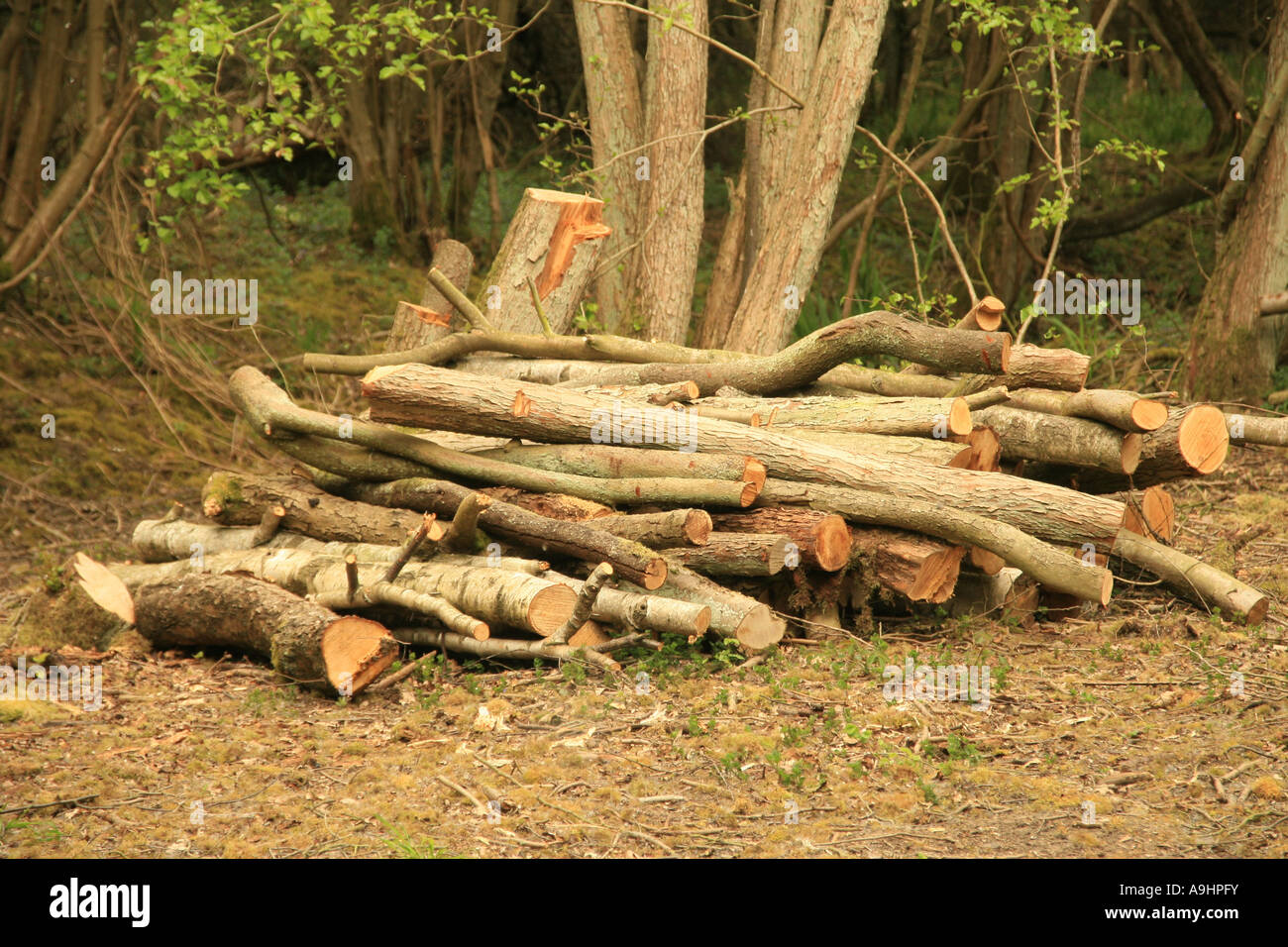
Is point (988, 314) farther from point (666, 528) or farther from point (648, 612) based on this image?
point (648, 612)

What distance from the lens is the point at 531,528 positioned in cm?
569

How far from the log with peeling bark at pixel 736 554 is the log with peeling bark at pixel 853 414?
0.84 metres

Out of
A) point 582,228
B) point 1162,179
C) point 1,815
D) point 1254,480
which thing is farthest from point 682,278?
point 1162,179

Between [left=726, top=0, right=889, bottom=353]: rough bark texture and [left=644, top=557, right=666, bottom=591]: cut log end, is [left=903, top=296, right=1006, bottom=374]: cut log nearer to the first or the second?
[left=644, top=557, right=666, bottom=591]: cut log end

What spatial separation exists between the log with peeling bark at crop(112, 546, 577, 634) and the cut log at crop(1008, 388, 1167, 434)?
262 cm

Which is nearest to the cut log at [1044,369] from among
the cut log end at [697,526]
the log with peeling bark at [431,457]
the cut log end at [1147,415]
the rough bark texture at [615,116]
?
the cut log end at [1147,415]

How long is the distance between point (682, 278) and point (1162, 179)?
7.50 metres

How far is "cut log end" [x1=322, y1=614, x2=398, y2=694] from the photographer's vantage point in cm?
510

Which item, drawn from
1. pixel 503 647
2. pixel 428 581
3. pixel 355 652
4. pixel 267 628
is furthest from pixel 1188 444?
pixel 267 628

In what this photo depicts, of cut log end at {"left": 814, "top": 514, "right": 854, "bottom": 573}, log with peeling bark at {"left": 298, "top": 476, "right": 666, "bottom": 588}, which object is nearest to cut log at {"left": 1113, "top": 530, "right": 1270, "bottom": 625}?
cut log end at {"left": 814, "top": 514, "right": 854, "bottom": 573}

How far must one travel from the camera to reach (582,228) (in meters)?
8.04

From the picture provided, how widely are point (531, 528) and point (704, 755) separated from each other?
1706 millimetres

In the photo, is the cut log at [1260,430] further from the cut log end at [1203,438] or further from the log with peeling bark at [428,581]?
the log with peeling bark at [428,581]
